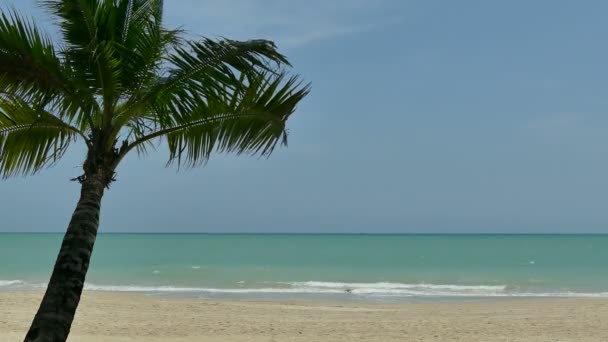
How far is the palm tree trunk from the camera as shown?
4840 mm

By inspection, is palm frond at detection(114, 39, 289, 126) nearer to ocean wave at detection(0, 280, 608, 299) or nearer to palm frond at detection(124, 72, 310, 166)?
palm frond at detection(124, 72, 310, 166)

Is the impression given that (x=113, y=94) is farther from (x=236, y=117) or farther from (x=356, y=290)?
(x=356, y=290)

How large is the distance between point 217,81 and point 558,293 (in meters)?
23.1

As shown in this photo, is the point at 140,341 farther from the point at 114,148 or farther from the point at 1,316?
the point at 114,148

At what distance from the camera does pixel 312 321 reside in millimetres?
14438

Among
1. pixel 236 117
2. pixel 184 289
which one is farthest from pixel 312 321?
pixel 184 289

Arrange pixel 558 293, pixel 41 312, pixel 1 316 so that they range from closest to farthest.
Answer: pixel 41 312 → pixel 1 316 → pixel 558 293

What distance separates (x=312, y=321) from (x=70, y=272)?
391 inches

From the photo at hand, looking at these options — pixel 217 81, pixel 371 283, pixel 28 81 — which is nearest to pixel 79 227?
pixel 28 81

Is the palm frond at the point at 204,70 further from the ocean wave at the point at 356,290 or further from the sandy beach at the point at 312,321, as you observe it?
the ocean wave at the point at 356,290

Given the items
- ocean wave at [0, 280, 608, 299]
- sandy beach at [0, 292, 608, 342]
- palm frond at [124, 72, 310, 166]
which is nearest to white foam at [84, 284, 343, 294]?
ocean wave at [0, 280, 608, 299]

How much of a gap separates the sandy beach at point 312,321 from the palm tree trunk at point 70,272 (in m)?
6.52

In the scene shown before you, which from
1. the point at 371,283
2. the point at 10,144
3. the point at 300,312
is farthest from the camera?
the point at 371,283

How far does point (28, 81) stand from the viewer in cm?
545
